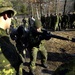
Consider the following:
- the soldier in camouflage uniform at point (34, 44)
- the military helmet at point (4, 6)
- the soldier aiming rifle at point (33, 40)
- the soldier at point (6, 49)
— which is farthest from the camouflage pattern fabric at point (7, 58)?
the soldier in camouflage uniform at point (34, 44)

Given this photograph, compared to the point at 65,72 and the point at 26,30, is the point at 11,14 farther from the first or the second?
the point at 26,30

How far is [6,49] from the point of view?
11.0ft

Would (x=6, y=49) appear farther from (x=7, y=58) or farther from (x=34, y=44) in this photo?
(x=34, y=44)

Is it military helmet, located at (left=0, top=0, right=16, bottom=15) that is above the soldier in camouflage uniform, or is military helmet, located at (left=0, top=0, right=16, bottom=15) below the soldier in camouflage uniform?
above

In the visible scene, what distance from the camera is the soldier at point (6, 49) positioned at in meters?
3.27

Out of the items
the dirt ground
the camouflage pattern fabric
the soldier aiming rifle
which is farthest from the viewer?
the dirt ground

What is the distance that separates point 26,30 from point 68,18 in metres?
10.9

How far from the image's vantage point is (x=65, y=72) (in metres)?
2.80

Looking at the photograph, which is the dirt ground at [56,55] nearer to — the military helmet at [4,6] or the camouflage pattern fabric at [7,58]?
the camouflage pattern fabric at [7,58]

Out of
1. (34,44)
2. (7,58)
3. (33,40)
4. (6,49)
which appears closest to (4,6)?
(6,49)

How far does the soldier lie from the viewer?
129 inches

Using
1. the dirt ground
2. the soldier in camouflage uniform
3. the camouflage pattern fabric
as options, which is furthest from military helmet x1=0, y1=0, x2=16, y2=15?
the dirt ground

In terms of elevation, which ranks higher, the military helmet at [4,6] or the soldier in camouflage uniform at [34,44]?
the military helmet at [4,6]

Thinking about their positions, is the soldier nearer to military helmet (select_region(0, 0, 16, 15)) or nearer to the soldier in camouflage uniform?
military helmet (select_region(0, 0, 16, 15))
